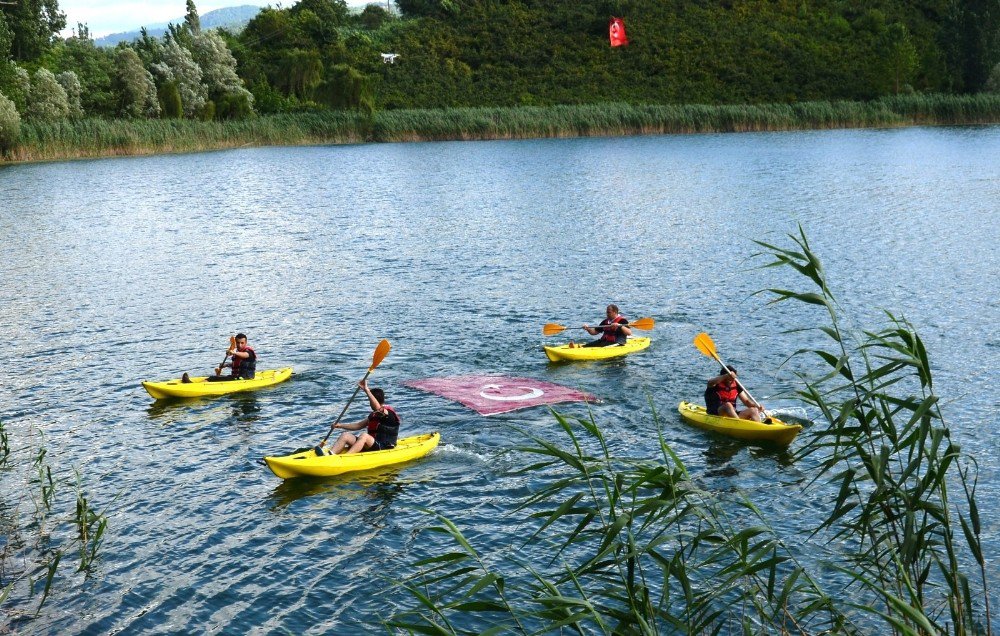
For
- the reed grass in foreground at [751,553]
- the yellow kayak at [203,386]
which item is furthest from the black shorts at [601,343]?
the yellow kayak at [203,386]

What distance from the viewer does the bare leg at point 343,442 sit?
14602 millimetres

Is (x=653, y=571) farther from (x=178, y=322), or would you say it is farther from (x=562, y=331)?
(x=178, y=322)

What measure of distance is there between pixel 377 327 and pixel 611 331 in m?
5.92

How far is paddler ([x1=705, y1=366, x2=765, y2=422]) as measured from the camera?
51.2ft

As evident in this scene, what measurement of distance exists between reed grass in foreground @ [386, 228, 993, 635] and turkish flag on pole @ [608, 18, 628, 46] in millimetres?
91327

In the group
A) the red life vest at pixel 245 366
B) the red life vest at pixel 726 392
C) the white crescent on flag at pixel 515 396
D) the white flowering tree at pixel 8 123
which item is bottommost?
the white crescent on flag at pixel 515 396

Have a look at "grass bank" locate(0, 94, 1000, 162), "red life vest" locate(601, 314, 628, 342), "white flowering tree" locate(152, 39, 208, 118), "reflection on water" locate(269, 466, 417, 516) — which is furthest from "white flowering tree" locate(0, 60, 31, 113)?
"reflection on water" locate(269, 466, 417, 516)

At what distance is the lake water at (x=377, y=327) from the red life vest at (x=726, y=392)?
2.10ft

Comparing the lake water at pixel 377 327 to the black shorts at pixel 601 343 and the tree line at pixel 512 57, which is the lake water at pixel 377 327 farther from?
the tree line at pixel 512 57

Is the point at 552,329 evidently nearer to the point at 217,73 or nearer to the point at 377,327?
the point at 377,327

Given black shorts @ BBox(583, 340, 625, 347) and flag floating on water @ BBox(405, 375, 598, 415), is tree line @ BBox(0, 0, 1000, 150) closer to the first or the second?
black shorts @ BBox(583, 340, 625, 347)

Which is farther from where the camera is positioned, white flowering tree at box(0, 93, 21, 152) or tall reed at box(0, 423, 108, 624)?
white flowering tree at box(0, 93, 21, 152)

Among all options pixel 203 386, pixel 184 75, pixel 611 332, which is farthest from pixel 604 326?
pixel 184 75

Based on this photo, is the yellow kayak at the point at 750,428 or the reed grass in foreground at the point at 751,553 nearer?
the reed grass in foreground at the point at 751,553
